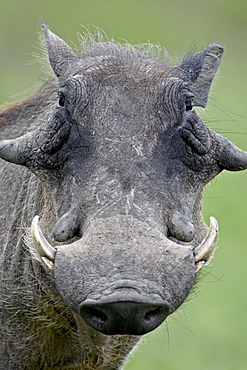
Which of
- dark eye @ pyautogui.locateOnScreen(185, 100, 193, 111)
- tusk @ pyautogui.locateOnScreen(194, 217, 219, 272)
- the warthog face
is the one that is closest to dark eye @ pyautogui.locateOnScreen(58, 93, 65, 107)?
the warthog face

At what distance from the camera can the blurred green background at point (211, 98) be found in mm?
7648

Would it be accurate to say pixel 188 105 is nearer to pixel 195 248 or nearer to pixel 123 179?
pixel 123 179

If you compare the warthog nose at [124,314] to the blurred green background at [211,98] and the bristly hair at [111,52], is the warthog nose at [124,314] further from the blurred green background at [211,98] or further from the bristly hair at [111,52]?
the bristly hair at [111,52]

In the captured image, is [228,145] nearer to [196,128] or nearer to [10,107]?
[196,128]

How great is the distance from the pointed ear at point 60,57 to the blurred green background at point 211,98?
10.2 inches

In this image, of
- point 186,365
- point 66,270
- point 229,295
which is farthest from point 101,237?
point 229,295

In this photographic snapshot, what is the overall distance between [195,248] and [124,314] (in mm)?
595

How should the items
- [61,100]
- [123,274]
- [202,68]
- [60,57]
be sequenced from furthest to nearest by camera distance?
[202,68]
[60,57]
[61,100]
[123,274]

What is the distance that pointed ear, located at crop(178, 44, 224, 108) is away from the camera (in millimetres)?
4449

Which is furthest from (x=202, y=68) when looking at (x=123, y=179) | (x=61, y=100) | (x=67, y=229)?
(x=67, y=229)

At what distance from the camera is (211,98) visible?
4.69 m

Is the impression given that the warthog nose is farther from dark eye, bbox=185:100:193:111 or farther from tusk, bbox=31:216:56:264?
dark eye, bbox=185:100:193:111

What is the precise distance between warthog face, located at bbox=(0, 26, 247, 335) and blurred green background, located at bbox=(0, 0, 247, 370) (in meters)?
0.39

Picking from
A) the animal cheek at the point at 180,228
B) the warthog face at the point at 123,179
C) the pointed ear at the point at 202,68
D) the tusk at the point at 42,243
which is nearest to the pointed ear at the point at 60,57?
the warthog face at the point at 123,179
